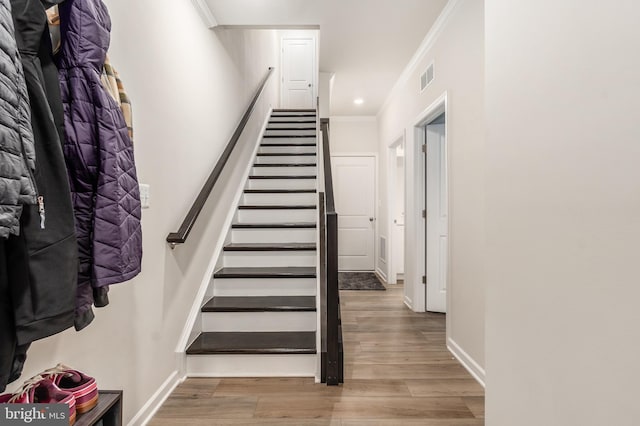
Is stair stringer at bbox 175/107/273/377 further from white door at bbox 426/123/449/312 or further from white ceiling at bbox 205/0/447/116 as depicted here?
white door at bbox 426/123/449/312

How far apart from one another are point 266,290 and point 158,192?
1125 mm

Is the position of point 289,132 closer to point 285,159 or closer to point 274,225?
point 285,159

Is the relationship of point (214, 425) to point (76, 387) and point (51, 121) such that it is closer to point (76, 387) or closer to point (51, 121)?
point (76, 387)

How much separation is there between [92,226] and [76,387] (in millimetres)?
440

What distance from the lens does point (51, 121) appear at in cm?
73

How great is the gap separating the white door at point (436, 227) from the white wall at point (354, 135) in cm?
231

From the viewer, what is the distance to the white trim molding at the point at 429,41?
2.44 m

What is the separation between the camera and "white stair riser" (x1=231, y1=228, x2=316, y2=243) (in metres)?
2.97

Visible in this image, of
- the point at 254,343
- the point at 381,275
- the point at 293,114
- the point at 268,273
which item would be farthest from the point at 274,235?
the point at 293,114

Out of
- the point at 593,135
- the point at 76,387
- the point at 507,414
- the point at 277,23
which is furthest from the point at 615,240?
the point at 277,23

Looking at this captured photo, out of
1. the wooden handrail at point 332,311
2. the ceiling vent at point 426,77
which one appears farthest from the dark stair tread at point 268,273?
the ceiling vent at point 426,77

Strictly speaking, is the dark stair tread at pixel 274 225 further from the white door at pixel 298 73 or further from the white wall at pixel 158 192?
the white door at pixel 298 73

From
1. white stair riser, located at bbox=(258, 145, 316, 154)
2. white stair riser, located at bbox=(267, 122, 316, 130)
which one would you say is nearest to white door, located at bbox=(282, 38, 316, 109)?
white stair riser, located at bbox=(267, 122, 316, 130)

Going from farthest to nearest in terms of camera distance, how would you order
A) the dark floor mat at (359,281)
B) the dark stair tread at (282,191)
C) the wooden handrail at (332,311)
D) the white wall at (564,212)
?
1. the dark floor mat at (359,281)
2. the dark stair tread at (282,191)
3. the wooden handrail at (332,311)
4. the white wall at (564,212)
